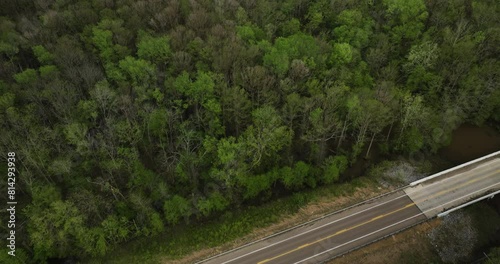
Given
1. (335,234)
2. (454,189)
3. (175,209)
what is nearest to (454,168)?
(454,189)

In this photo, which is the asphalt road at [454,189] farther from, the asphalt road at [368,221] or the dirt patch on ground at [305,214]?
the dirt patch on ground at [305,214]

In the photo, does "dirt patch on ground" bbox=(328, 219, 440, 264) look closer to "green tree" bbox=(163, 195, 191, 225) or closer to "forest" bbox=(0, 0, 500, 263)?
"forest" bbox=(0, 0, 500, 263)

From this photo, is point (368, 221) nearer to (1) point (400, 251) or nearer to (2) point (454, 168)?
(1) point (400, 251)

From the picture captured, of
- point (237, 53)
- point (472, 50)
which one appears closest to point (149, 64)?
point (237, 53)

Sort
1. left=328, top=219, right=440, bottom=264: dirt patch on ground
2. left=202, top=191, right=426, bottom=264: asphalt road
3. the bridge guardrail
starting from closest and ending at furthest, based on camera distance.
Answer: left=202, top=191, right=426, bottom=264: asphalt road
left=328, top=219, right=440, bottom=264: dirt patch on ground
the bridge guardrail

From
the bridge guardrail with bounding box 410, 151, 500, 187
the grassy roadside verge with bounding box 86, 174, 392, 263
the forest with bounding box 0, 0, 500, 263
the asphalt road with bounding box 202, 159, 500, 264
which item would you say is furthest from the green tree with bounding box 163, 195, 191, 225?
the bridge guardrail with bounding box 410, 151, 500, 187

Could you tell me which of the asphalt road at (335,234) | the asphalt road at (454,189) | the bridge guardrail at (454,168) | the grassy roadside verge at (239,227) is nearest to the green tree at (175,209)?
the grassy roadside verge at (239,227)
